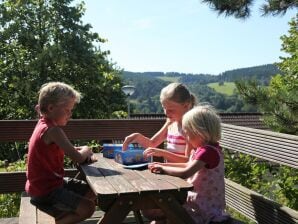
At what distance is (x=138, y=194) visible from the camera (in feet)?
8.04

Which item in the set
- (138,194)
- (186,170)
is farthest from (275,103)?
(138,194)

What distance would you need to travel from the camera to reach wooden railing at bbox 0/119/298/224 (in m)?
2.72

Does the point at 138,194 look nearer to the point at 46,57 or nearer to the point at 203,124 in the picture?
the point at 203,124

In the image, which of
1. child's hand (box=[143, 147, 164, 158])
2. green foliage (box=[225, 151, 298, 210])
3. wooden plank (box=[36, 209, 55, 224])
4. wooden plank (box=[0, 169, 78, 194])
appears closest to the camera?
child's hand (box=[143, 147, 164, 158])

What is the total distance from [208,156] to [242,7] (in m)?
4.96

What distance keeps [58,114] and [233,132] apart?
1394 mm

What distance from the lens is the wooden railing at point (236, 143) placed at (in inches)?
107

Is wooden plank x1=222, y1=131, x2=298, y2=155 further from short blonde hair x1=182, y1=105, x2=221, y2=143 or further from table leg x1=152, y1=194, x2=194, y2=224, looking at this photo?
table leg x1=152, y1=194, x2=194, y2=224

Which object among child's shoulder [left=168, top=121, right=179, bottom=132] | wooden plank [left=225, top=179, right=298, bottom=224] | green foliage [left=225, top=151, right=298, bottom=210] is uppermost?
child's shoulder [left=168, top=121, right=179, bottom=132]

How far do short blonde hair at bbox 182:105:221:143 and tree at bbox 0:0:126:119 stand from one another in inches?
740

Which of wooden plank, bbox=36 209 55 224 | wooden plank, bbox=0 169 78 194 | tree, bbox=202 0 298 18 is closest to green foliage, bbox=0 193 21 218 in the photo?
wooden plank, bbox=0 169 78 194

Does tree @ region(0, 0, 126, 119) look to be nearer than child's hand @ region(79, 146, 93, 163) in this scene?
No

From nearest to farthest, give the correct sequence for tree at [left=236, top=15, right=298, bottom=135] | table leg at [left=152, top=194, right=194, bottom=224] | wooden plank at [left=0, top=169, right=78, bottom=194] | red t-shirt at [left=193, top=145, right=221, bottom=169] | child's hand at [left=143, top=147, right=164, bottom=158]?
table leg at [left=152, top=194, right=194, bottom=224], red t-shirt at [left=193, top=145, right=221, bottom=169], child's hand at [left=143, top=147, right=164, bottom=158], wooden plank at [left=0, top=169, right=78, bottom=194], tree at [left=236, top=15, right=298, bottom=135]

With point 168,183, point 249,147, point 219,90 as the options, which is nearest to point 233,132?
point 249,147
